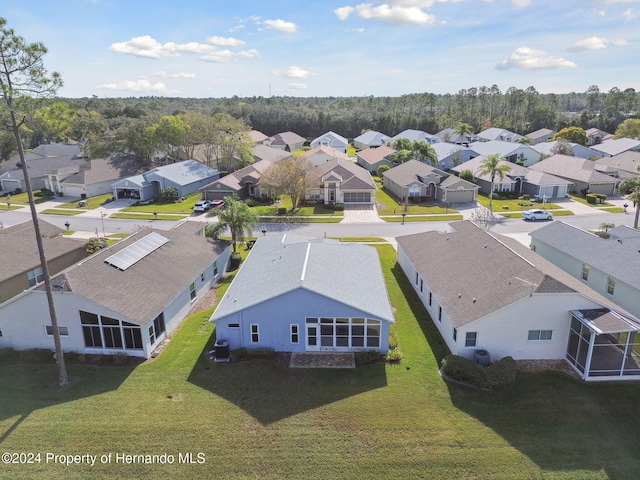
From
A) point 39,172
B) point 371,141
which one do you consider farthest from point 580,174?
point 39,172

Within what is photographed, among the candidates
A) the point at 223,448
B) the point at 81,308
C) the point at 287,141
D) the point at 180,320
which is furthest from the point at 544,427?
the point at 287,141

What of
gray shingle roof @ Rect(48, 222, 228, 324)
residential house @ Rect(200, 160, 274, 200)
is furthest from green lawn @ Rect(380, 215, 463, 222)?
gray shingle roof @ Rect(48, 222, 228, 324)

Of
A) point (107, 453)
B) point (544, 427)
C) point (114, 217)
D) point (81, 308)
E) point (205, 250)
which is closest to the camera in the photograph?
point (107, 453)

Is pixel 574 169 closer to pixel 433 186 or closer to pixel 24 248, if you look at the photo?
pixel 433 186

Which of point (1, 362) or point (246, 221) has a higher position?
point (246, 221)

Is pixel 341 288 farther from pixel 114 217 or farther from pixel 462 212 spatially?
pixel 114 217
